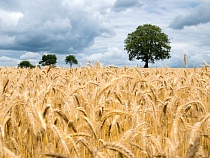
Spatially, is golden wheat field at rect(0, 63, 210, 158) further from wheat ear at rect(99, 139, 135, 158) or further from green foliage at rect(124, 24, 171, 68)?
green foliage at rect(124, 24, 171, 68)

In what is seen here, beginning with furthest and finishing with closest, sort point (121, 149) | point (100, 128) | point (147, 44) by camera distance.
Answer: point (147, 44) → point (100, 128) → point (121, 149)

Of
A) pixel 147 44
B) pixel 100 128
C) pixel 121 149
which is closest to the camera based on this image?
pixel 121 149

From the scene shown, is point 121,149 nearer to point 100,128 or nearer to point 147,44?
point 100,128

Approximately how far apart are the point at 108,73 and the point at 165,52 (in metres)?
58.1

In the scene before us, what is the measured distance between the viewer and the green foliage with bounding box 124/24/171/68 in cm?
6209

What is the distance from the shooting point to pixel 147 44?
63.1 metres

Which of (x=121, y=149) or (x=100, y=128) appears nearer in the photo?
(x=121, y=149)

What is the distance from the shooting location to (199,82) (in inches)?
210

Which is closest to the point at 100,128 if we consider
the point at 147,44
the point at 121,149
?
the point at 121,149

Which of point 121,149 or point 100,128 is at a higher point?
point 121,149

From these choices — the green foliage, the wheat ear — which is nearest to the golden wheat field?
the wheat ear

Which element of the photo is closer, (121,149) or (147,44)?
(121,149)

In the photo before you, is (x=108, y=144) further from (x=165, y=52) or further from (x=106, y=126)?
(x=165, y=52)

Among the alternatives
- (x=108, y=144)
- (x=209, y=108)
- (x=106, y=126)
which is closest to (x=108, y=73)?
(x=209, y=108)
